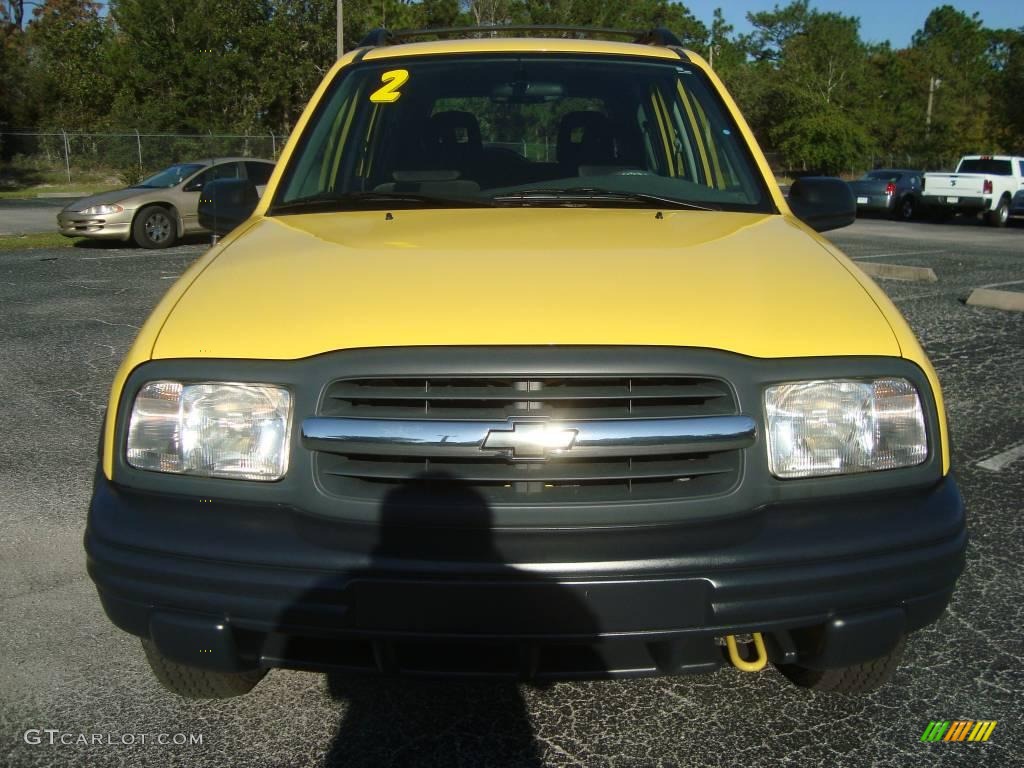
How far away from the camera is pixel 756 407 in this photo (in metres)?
2.16

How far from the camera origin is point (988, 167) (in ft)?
85.1

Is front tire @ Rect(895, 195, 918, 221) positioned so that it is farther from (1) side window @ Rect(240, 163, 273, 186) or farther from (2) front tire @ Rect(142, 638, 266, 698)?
(2) front tire @ Rect(142, 638, 266, 698)

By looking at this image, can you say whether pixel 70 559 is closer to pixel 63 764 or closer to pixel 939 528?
pixel 63 764

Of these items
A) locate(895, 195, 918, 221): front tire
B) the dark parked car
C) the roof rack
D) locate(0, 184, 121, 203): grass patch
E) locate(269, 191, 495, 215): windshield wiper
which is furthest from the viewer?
locate(0, 184, 121, 203): grass patch

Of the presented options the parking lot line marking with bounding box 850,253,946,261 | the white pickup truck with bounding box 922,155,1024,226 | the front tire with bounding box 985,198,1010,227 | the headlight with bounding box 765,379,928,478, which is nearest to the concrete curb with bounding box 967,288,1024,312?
the parking lot line marking with bounding box 850,253,946,261

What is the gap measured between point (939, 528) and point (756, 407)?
19.4 inches

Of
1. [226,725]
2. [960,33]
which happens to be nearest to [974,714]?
[226,725]

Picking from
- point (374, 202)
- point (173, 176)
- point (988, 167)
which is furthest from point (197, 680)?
point (988, 167)

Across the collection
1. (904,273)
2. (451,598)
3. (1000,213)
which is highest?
(1000,213)

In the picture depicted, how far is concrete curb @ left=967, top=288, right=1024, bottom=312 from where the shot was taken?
9023 mm

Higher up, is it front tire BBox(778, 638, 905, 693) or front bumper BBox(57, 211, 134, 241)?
front bumper BBox(57, 211, 134, 241)

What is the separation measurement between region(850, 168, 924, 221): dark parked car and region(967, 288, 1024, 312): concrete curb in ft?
58.5

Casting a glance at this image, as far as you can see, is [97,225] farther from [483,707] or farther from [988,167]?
[988,167]

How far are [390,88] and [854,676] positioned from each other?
264 centimetres
